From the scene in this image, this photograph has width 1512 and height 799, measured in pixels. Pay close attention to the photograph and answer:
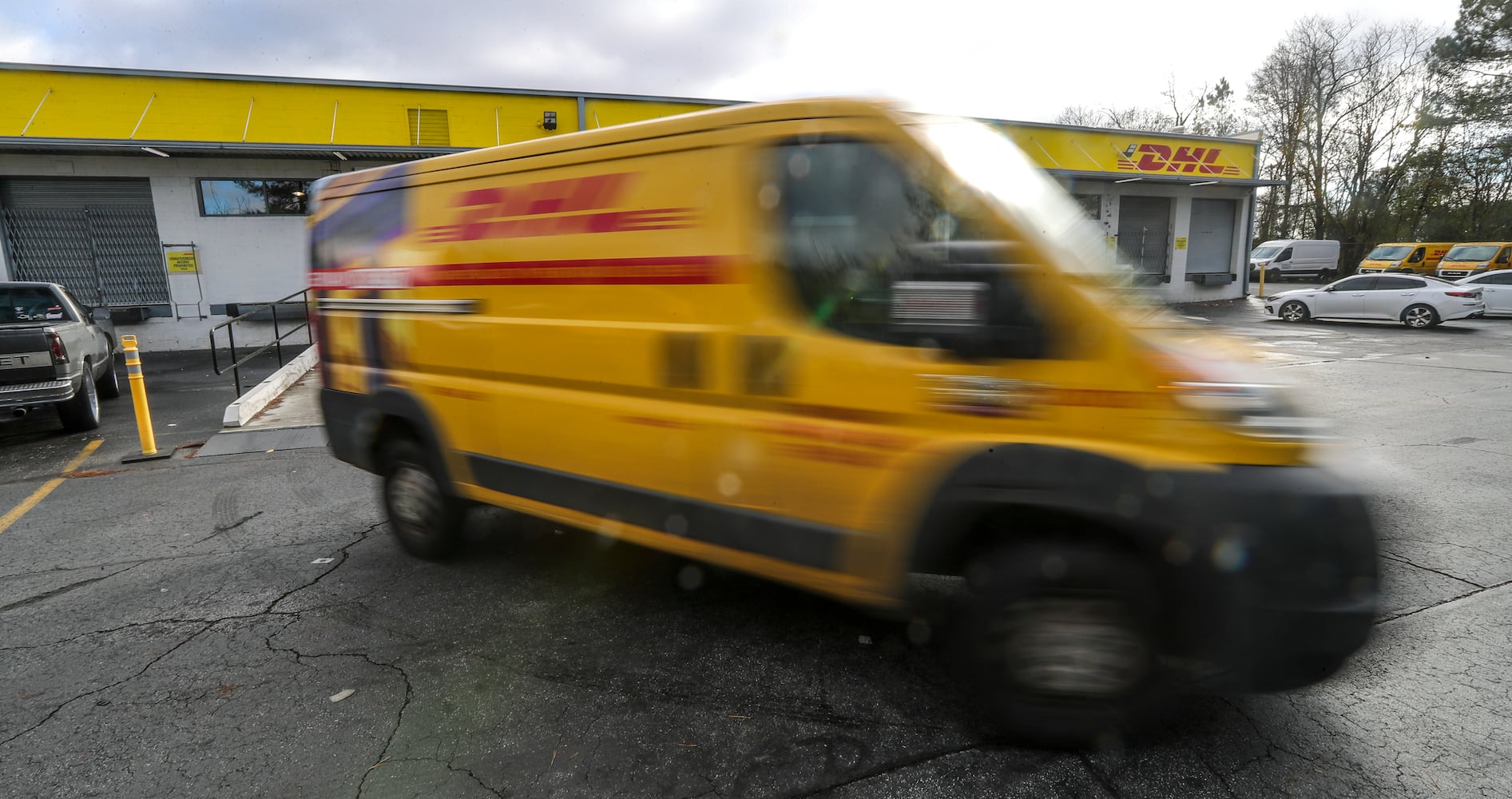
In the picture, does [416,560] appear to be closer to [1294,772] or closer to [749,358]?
[749,358]

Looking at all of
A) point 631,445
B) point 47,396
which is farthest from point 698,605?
point 47,396

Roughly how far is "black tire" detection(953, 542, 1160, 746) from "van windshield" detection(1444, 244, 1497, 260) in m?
33.4

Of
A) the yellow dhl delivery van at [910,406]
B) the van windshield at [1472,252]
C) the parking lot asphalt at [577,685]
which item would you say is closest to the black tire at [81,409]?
the parking lot asphalt at [577,685]

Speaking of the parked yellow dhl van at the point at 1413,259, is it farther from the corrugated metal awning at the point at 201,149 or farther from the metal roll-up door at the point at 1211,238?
the corrugated metal awning at the point at 201,149

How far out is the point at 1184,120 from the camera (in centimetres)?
4794

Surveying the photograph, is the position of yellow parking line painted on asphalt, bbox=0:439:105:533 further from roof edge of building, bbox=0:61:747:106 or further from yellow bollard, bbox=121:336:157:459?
roof edge of building, bbox=0:61:747:106

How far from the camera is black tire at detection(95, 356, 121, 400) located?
10.6 metres

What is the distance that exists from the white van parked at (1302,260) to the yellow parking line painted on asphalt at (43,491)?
135 feet

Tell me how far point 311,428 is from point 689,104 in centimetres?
1318

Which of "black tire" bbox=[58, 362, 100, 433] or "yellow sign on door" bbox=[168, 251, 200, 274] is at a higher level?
"yellow sign on door" bbox=[168, 251, 200, 274]

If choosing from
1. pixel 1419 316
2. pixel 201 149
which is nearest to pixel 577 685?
pixel 201 149

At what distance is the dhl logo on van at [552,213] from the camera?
3.21m

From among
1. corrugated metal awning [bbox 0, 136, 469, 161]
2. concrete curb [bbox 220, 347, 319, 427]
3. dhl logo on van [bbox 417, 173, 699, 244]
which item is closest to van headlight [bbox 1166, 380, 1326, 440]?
dhl logo on van [bbox 417, 173, 699, 244]

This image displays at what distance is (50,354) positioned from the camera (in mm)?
7691
